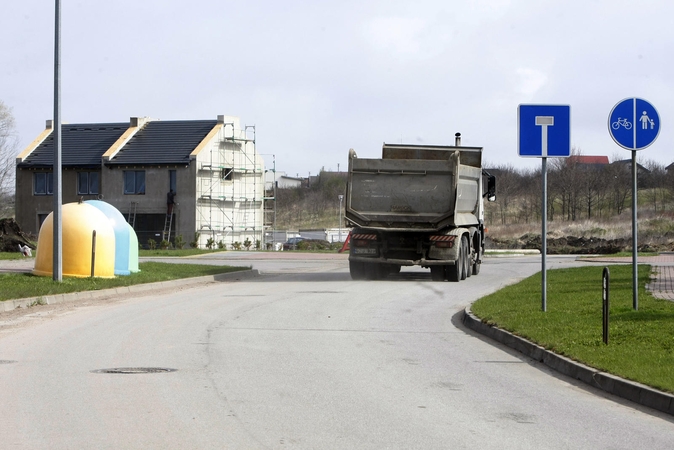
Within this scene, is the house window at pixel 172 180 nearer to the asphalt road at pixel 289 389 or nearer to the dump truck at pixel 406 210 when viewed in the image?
the dump truck at pixel 406 210

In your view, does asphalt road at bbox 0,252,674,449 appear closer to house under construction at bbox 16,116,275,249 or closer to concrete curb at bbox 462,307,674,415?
concrete curb at bbox 462,307,674,415

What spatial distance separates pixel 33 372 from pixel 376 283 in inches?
603

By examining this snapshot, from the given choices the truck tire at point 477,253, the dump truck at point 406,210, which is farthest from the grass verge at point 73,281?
the truck tire at point 477,253

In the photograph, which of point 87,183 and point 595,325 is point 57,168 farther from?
point 87,183

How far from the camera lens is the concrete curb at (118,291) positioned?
16.7 meters

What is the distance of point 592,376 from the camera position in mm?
9195

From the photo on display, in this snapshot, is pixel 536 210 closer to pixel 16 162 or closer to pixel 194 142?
pixel 194 142

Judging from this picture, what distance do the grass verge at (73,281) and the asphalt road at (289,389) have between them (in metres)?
2.73

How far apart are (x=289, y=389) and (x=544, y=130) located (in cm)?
731

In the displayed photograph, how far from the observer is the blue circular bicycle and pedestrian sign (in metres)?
13.1

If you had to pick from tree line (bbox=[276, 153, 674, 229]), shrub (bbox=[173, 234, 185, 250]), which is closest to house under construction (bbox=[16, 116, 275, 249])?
shrub (bbox=[173, 234, 185, 250])

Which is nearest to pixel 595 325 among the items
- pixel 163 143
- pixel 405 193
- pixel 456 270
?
pixel 405 193

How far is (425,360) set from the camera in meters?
10.8

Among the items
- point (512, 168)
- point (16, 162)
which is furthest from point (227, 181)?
point (512, 168)
